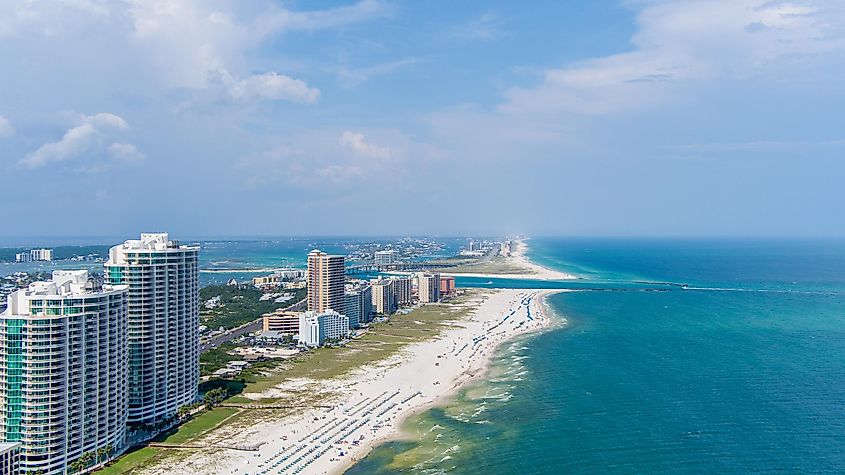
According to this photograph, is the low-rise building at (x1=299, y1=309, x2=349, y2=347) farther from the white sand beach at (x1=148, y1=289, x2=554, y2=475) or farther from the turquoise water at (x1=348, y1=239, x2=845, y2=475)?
the turquoise water at (x1=348, y1=239, x2=845, y2=475)

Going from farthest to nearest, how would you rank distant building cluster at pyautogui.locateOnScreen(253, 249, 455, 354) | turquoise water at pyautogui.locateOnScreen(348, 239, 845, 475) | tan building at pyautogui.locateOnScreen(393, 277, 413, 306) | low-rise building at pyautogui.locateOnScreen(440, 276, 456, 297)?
1. low-rise building at pyautogui.locateOnScreen(440, 276, 456, 297)
2. tan building at pyautogui.locateOnScreen(393, 277, 413, 306)
3. distant building cluster at pyautogui.locateOnScreen(253, 249, 455, 354)
4. turquoise water at pyautogui.locateOnScreen(348, 239, 845, 475)

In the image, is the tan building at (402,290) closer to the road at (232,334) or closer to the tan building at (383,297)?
the tan building at (383,297)

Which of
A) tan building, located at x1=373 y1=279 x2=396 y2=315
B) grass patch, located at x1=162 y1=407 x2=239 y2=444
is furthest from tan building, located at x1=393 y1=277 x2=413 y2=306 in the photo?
grass patch, located at x1=162 y1=407 x2=239 y2=444

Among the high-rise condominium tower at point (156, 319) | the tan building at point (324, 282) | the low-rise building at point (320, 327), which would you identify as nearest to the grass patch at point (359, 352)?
the low-rise building at point (320, 327)

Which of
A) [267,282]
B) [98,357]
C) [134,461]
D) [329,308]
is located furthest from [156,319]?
[267,282]

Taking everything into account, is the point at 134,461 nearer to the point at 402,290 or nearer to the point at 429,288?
the point at 402,290

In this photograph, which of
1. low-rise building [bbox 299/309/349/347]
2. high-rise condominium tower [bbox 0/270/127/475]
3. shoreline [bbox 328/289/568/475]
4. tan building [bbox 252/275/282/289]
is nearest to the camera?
high-rise condominium tower [bbox 0/270/127/475]

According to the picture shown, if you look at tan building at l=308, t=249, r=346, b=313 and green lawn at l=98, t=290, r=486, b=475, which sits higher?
tan building at l=308, t=249, r=346, b=313
